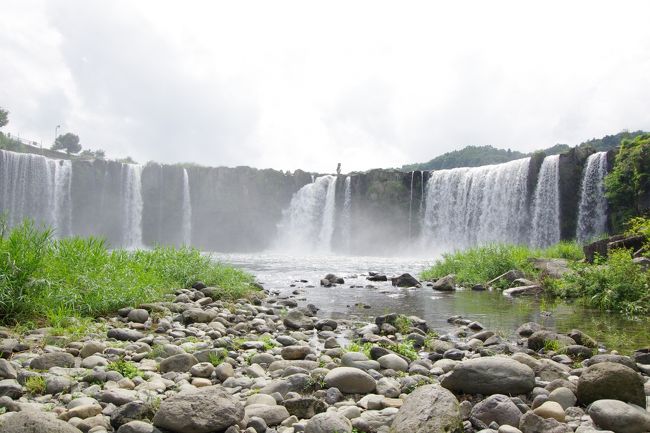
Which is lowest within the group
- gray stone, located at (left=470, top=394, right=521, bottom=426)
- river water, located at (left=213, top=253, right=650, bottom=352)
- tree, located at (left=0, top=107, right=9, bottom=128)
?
river water, located at (left=213, top=253, right=650, bottom=352)

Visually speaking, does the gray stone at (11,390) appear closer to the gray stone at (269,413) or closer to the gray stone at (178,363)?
the gray stone at (178,363)

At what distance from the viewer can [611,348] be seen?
625 centimetres

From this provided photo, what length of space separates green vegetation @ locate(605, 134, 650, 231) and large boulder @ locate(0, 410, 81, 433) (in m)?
27.8

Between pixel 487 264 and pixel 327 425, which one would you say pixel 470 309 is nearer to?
pixel 487 264

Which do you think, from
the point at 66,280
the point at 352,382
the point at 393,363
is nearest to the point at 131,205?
the point at 66,280

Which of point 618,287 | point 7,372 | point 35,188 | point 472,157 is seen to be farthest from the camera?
point 472,157

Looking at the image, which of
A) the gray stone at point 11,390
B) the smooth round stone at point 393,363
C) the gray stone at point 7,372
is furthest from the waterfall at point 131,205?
the gray stone at point 11,390

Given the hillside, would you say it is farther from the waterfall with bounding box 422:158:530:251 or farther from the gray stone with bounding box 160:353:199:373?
the gray stone with bounding box 160:353:199:373

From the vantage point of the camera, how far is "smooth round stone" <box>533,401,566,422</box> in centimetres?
345

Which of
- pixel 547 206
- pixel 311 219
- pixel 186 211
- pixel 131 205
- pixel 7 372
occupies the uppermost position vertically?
pixel 547 206

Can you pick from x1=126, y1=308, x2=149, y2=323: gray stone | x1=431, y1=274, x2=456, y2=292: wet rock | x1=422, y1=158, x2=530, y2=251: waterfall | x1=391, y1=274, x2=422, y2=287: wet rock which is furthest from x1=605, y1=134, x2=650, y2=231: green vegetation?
x1=126, y1=308, x2=149, y2=323: gray stone

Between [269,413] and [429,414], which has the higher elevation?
[429,414]

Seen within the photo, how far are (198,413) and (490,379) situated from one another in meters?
2.39

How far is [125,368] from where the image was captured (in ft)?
14.2
